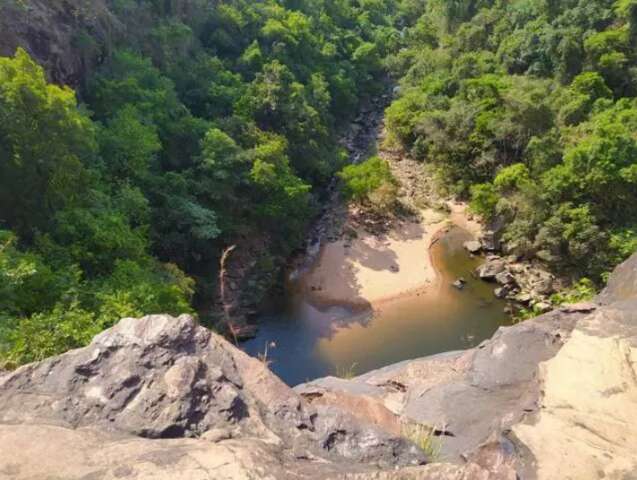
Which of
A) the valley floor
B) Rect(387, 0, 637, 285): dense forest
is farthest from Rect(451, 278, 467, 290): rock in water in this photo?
Rect(387, 0, 637, 285): dense forest

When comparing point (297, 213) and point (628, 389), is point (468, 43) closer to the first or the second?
point (297, 213)

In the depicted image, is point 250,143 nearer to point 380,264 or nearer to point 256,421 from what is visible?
point 380,264

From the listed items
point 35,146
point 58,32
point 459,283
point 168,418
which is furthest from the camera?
point 459,283

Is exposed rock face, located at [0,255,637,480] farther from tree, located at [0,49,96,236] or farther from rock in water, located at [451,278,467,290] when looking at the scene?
rock in water, located at [451,278,467,290]

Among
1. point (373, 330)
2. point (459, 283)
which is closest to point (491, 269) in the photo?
point (459, 283)

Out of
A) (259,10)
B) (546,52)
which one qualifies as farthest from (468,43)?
(259,10)

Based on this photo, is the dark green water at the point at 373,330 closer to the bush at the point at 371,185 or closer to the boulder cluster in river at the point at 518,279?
the boulder cluster in river at the point at 518,279
